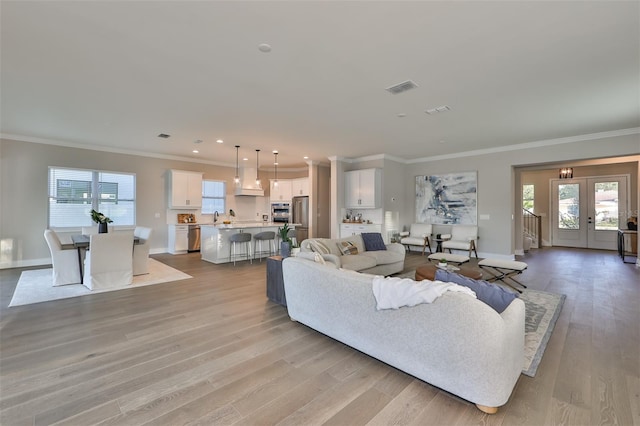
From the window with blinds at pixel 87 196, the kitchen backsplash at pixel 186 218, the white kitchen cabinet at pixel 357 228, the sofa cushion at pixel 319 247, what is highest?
the window with blinds at pixel 87 196

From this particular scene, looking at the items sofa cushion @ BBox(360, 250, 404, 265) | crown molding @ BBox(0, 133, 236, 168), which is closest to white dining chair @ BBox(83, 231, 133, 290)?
crown molding @ BBox(0, 133, 236, 168)

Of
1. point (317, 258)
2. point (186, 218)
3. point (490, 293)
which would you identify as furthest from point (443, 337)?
point (186, 218)

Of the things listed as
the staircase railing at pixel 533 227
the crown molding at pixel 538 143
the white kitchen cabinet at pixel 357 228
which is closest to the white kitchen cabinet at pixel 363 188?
the white kitchen cabinet at pixel 357 228

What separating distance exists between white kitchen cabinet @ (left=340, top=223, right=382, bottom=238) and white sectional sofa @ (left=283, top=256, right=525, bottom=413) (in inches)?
224

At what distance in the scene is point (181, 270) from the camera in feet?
19.5

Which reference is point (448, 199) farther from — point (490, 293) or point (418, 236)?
point (490, 293)

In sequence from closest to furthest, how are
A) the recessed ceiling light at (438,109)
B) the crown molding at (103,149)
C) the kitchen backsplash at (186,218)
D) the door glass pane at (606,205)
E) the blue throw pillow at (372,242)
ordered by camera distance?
1. the recessed ceiling light at (438,109)
2. the blue throw pillow at (372,242)
3. the crown molding at (103,149)
4. the kitchen backsplash at (186,218)
5. the door glass pane at (606,205)

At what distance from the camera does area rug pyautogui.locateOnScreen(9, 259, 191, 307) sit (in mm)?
4086

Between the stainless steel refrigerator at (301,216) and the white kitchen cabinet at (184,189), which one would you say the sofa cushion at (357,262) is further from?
the white kitchen cabinet at (184,189)

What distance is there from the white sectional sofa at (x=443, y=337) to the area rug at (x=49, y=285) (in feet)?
12.9

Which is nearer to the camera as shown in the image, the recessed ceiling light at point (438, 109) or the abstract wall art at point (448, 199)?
the recessed ceiling light at point (438, 109)

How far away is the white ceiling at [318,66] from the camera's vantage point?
236 centimetres

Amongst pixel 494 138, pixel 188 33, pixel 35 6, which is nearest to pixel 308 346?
pixel 188 33

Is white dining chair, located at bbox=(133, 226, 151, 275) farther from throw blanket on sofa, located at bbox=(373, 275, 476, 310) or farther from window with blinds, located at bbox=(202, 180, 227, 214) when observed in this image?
throw blanket on sofa, located at bbox=(373, 275, 476, 310)
